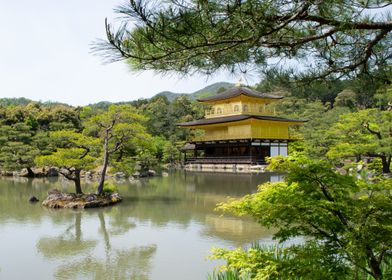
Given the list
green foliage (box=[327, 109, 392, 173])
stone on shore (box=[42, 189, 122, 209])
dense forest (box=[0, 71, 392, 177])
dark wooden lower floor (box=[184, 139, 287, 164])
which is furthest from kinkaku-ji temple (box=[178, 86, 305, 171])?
stone on shore (box=[42, 189, 122, 209])

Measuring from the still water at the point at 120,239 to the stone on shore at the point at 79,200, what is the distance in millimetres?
320

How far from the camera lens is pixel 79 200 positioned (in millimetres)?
10492

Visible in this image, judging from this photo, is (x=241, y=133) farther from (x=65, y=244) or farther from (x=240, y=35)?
(x=240, y=35)

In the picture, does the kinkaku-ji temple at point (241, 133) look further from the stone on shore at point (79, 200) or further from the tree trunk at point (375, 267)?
the tree trunk at point (375, 267)

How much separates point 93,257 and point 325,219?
4.06m

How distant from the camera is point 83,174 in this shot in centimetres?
2086

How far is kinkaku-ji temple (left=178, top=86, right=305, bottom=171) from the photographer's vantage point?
2214cm

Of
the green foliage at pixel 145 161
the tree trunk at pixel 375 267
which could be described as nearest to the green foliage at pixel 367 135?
the green foliage at pixel 145 161

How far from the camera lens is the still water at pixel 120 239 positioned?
5.11m

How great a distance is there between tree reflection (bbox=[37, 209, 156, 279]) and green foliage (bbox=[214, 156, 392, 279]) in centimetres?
261

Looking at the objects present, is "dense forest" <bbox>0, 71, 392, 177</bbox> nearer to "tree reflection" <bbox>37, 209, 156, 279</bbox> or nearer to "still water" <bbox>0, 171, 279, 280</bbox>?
"still water" <bbox>0, 171, 279, 280</bbox>

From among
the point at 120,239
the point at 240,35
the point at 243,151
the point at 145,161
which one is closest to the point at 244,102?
the point at 243,151

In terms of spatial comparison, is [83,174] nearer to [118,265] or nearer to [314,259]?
[118,265]

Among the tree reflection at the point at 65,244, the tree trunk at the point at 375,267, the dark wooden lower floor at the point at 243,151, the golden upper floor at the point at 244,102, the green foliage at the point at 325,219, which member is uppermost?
the golden upper floor at the point at 244,102
